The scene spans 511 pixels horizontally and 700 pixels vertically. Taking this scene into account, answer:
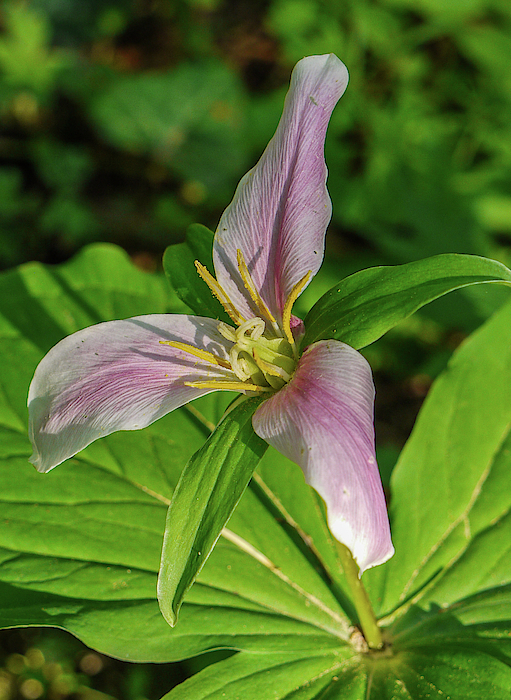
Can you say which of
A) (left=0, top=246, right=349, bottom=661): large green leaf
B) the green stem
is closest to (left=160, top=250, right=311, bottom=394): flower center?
the green stem

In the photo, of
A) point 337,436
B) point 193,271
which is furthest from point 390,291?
point 193,271

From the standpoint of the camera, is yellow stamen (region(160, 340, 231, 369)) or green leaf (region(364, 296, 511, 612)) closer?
yellow stamen (region(160, 340, 231, 369))

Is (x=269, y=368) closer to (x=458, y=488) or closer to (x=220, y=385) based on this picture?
(x=220, y=385)

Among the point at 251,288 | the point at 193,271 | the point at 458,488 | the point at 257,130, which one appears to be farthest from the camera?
the point at 257,130

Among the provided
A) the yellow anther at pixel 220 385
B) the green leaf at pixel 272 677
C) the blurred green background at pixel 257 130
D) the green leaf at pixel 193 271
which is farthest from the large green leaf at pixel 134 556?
the blurred green background at pixel 257 130

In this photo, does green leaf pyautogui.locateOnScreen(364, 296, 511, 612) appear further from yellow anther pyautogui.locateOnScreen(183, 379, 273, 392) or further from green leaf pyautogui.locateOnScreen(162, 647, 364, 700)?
yellow anther pyautogui.locateOnScreen(183, 379, 273, 392)

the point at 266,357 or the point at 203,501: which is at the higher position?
the point at 266,357

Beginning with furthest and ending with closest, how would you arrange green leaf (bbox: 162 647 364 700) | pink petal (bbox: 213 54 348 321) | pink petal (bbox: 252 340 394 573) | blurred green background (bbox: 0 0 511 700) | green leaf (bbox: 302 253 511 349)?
1. blurred green background (bbox: 0 0 511 700)
2. green leaf (bbox: 162 647 364 700)
3. pink petal (bbox: 213 54 348 321)
4. green leaf (bbox: 302 253 511 349)
5. pink petal (bbox: 252 340 394 573)
